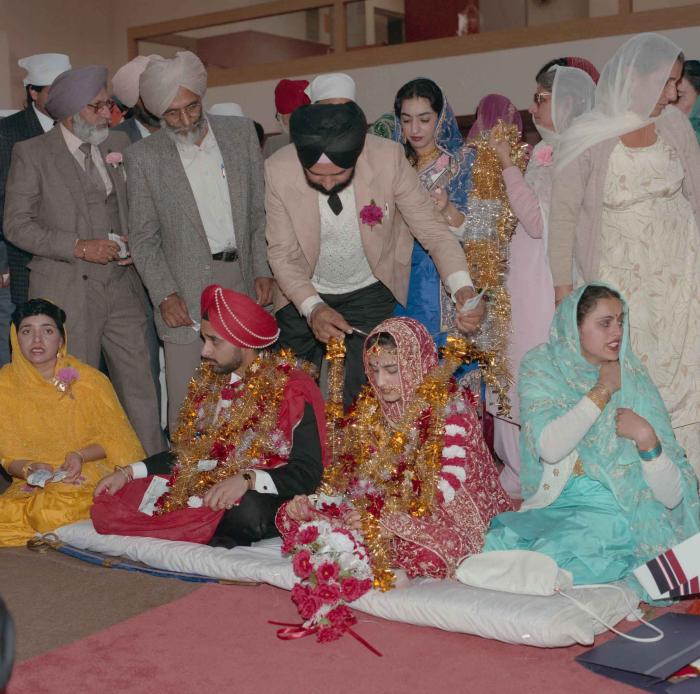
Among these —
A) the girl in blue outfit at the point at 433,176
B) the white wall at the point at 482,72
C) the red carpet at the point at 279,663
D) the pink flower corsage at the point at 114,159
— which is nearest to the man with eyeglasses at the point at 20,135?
the pink flower corsage at the point at 114,159

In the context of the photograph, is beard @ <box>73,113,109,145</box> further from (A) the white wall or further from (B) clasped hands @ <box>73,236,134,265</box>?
(A) the white wall

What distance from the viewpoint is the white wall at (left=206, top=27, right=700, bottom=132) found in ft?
27.5

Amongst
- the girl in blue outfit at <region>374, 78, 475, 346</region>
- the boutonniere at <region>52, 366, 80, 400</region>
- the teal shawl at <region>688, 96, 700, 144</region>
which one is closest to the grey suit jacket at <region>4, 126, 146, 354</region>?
the boutonniere at <region>52, 366, 80, 400</region>

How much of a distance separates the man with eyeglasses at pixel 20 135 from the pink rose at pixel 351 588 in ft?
8.95

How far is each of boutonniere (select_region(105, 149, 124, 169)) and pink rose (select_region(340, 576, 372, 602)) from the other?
2.55m

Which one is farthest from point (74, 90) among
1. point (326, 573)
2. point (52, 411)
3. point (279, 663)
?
point (279, 663)

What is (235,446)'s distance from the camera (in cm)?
436

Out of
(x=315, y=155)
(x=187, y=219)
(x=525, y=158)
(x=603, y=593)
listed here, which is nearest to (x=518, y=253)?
(x=525, y=158)

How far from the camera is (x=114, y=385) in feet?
17.4

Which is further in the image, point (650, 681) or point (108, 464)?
point (108, 464)

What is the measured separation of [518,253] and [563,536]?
1545 millimetres

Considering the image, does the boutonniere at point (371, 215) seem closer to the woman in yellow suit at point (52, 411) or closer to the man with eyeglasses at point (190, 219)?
the man with eyeglasses at point (190, 219)

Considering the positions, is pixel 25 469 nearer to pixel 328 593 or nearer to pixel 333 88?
pixel 328 593

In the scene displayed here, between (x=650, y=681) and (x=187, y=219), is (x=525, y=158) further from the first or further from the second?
(x=650, y=681)
